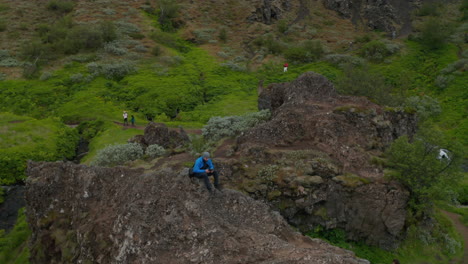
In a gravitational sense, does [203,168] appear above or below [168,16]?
above

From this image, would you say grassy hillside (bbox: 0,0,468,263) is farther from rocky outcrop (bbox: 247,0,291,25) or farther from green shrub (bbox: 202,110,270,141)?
green shrub (bbox: 202,110,270,141)

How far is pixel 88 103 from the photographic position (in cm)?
A: 5816

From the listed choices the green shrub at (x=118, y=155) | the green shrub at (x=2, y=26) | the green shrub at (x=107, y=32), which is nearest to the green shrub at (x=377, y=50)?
the green shrub at (x=107, y=32)

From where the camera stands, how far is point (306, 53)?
288 ft

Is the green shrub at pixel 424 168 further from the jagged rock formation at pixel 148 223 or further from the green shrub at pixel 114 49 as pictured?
the green shrub at pixel 114 49

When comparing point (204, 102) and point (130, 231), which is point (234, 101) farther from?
point (130, 231)

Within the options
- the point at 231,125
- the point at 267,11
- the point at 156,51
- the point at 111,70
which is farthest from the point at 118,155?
the point at 267,11

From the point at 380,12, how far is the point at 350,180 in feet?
367

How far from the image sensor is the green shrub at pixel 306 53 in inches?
3445

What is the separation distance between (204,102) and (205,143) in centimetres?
3550

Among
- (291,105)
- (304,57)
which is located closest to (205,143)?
(291,105)

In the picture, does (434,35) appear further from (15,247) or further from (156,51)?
(15,247)

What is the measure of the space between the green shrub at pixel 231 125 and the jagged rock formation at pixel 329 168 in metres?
4.76

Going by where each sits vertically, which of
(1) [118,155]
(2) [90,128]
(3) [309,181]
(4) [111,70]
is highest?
(3) [309,181]
